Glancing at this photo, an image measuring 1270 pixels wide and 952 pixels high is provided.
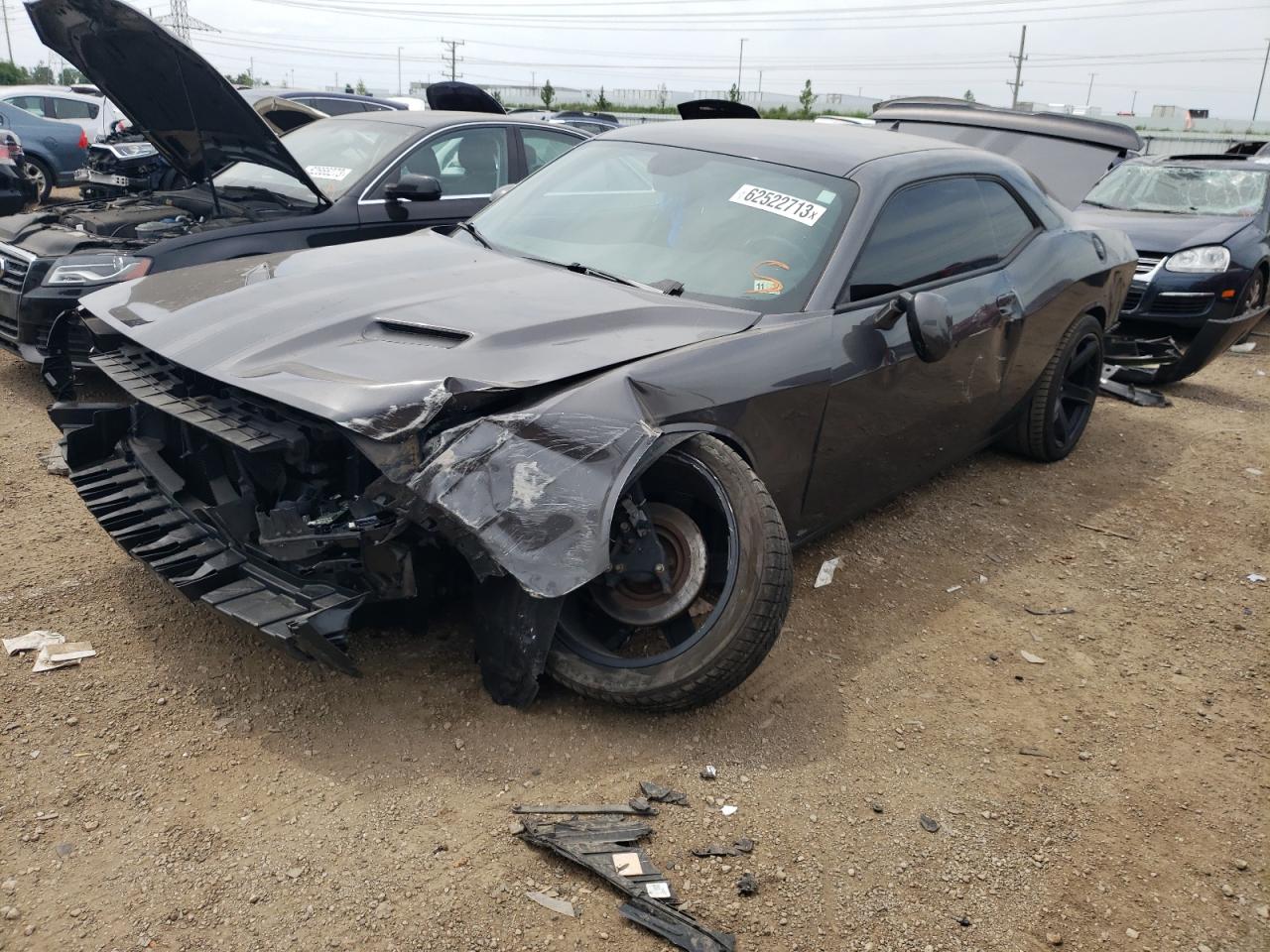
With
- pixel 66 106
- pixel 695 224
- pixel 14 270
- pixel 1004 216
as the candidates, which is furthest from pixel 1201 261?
pixel 66 106

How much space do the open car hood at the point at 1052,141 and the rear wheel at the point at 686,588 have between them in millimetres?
3500

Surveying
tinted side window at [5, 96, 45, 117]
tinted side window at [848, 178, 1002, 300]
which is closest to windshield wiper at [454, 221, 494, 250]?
tinted side window at [848, 178, 1002, 300]

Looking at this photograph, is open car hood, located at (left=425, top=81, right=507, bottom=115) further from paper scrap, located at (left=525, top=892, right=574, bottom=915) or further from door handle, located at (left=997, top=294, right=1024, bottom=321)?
paper scrap, located at (left=525, top=892, right=574, bottom=915)

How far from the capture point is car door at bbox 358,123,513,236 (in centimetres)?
578

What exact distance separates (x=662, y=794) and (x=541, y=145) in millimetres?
5293

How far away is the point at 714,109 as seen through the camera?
6391 millimetres

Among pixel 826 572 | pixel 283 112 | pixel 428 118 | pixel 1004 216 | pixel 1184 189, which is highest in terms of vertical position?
pixel 283 112

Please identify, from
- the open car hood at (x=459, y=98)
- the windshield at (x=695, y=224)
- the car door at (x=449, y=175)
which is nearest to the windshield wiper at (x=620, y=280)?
the windshield at (x=695, y=224)

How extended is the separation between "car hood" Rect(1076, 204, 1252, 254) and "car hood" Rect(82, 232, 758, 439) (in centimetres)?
542

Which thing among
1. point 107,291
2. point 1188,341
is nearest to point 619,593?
point 107,291

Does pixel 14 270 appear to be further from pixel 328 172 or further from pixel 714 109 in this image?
pixel 714 109

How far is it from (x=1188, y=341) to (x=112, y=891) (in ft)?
25.1

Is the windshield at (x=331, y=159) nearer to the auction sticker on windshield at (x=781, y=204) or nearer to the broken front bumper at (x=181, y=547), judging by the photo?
the broken front bumper at (x=181, y=547)

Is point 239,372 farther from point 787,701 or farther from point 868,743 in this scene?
point 868,743
